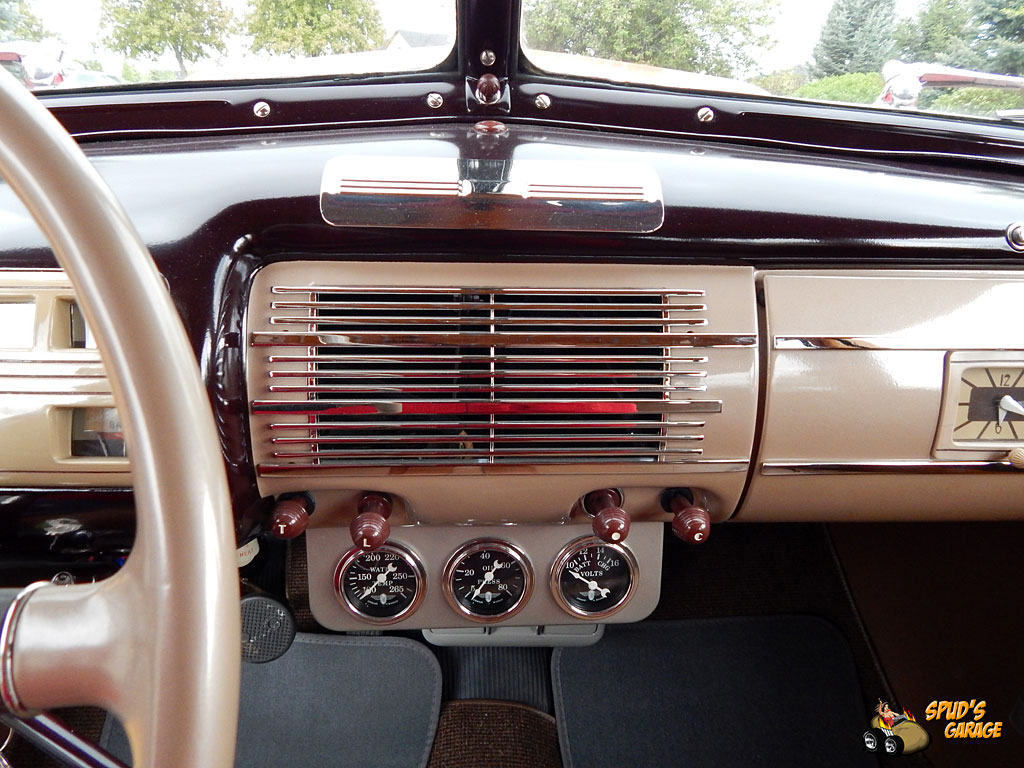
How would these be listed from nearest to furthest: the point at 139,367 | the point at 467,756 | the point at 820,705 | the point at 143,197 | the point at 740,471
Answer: the point at 139,367
the point at 143,197
the point at 740,471
the point at 467,756
the point at 820,705

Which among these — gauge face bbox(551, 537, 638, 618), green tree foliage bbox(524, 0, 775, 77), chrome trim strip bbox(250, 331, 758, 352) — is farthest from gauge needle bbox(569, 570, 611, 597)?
green tree foliage bbox(524, 0, 775, 77)

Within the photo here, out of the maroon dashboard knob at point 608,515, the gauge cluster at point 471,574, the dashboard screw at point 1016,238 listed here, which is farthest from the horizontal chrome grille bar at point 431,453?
the dashboard screw at point 1016,238

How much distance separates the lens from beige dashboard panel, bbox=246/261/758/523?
0.95 metres

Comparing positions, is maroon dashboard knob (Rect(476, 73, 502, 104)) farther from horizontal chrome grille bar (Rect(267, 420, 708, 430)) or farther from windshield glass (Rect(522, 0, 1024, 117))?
horizontal chrome grille bar (Rect(267, 420, 708, 430))

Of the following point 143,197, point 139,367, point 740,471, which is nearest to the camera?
point 139,367

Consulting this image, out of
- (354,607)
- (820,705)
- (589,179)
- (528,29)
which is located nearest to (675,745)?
(820,705)

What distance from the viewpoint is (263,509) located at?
1094mm

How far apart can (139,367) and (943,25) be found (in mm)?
1372

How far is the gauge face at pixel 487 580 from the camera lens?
1.20 metres

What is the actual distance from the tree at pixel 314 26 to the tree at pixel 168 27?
0.06 metres

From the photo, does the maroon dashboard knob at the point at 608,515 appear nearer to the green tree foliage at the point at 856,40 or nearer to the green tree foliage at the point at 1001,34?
the green tree foliage at the point at 856,40

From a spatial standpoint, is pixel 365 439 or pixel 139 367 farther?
pixel 365 439

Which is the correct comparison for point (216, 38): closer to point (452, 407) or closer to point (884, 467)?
point (452, 407)

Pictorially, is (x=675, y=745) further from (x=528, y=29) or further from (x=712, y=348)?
(x=528, y=29)
